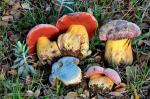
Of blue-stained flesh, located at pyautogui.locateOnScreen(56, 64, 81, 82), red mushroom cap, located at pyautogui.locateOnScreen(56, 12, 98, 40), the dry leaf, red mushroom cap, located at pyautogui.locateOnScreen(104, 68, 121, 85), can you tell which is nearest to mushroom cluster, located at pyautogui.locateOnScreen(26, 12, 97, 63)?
red mushroom cap, located at pyautogui.locateOnScreen(56, 12, 98, 40)

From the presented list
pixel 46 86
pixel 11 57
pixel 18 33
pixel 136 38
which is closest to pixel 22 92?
pixel 46 86

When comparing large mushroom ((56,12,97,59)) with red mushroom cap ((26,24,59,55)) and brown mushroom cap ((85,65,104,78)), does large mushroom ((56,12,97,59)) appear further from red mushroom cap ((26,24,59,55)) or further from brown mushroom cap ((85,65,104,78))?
brown mushroom cap ((85,65,104,78))

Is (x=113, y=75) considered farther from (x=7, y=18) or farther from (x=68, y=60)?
(x=7, y=18)

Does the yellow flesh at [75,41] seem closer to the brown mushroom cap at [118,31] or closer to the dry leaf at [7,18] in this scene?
the brown mushroom cap at [118,31]

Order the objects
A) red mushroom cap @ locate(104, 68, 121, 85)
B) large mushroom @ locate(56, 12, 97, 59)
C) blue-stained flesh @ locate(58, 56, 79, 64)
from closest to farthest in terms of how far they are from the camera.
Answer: red mushroom cap @ locate(104, 68, 121, 85), blue-stained flesh @ locate(58, 56, 79, 64), large mushroom @ locate(56, 12, 97, 59)

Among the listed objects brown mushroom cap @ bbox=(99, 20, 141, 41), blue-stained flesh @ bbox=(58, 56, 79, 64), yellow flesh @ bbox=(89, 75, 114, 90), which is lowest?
yellow flesh @ bbox=(89, 75, 114, 90)

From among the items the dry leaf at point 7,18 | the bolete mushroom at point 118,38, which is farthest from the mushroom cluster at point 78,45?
the dry leaf at point 7,18

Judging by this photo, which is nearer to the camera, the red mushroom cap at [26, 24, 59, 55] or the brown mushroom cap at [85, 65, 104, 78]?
the brown mushroom cap at [85, 65, 104, 78]

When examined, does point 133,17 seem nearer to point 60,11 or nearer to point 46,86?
point 60,11
